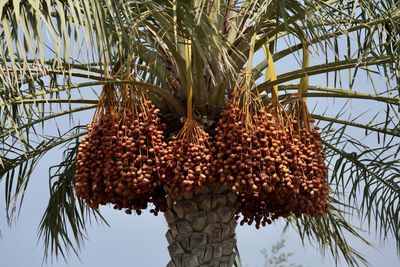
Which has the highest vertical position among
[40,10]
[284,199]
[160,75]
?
[160,75]

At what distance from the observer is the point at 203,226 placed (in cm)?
764

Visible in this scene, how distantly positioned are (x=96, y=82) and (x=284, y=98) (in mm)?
1478

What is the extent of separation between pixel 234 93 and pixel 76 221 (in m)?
2.90

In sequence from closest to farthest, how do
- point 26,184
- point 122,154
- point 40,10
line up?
point 40,10 < point 122,154 < point 26,184

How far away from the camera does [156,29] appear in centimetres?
771

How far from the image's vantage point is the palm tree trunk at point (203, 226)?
24.9ft

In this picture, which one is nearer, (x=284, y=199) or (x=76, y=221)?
(x=284, y=199)

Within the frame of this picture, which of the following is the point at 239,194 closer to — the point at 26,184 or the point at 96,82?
the point at 96,82

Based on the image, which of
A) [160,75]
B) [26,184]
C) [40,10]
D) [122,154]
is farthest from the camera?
[26,184]

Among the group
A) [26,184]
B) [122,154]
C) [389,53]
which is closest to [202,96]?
[122,154]

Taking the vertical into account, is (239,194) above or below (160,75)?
below

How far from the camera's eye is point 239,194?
25.6ft

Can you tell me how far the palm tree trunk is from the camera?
7.59 m

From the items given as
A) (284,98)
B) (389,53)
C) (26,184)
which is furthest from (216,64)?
(26,184)
